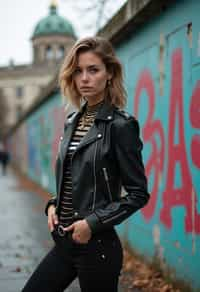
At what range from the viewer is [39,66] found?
96.0 metres

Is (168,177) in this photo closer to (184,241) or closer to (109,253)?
(184,241)

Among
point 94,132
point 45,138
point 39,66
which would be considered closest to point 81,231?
point 94,132

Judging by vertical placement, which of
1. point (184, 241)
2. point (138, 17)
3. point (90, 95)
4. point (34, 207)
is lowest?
point (34, 207)

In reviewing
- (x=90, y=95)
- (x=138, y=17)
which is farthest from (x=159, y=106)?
(x=90, y=95)

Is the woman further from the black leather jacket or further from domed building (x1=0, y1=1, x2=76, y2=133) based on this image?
domed building (x1=0, y1=1, x2=76, y2=133)

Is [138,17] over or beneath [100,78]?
over

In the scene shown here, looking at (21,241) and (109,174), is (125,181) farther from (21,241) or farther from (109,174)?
(21,241)

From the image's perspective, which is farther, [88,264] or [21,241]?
[21,241]

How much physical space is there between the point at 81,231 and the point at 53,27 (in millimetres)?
95886

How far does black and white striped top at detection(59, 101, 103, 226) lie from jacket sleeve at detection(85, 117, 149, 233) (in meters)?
0.19

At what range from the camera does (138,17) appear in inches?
246

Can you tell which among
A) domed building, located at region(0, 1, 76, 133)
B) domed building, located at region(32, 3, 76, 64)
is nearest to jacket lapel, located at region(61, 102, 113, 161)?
domed building, located at region(0, 1, 76, 133)

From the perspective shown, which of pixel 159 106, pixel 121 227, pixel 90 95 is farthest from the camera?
pixel 121 227

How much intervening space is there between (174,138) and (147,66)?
1.27m
